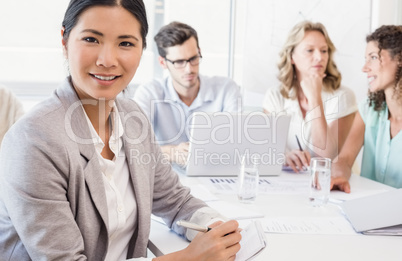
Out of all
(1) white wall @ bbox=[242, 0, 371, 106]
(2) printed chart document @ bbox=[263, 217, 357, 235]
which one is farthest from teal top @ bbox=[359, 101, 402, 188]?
(1) white wall @ bbox=[242, 0, 371, 106]

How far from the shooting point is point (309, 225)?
1.47 m

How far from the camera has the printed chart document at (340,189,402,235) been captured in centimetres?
140

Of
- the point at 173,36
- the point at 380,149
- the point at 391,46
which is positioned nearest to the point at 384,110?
the point at 380,149

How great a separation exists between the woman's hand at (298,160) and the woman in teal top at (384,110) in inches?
5.5

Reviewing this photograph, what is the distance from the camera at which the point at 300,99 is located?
2959mm

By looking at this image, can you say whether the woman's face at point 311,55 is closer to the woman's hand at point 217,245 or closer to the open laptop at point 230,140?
the open laptop at point 230,140

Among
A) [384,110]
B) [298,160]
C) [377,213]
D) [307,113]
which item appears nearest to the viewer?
[377,213]

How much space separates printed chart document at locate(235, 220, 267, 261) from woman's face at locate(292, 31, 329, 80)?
6.42 ft

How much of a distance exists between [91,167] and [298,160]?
1334 mm

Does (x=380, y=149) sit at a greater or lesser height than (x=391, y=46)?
lesser

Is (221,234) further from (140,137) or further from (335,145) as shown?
(335,145)

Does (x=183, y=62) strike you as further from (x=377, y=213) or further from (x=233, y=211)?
(x=377, y=213)

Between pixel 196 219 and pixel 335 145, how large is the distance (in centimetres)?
158

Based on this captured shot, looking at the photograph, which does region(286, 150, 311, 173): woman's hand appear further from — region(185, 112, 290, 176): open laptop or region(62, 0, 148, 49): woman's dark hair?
region(62, 0, 148, 49): woman's dark hair
